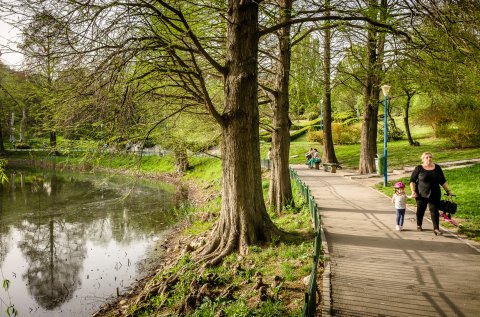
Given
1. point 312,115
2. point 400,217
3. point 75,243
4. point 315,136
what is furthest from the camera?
point 312,115

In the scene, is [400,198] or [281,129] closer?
[400,198]

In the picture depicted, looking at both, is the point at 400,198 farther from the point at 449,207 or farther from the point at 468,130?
the point at 468,130

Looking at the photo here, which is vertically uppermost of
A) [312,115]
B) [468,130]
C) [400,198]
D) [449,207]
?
[312,115]

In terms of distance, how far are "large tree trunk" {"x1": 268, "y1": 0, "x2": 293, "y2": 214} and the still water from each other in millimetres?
4720

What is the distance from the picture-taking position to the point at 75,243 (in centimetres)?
1406

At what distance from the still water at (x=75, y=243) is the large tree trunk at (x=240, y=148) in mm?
2422

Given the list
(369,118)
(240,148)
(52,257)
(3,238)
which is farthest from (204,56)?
(369,118)

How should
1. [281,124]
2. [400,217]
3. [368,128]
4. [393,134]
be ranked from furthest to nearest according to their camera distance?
[393,134] < [368,128] < [281,124] < [400,217]

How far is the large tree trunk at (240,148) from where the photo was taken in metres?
7.78

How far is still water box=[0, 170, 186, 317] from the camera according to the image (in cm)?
981

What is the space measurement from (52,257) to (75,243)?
1.31 metres

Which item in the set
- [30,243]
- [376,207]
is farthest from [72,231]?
[376,207]

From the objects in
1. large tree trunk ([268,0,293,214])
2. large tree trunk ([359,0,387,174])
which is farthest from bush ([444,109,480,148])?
large tree trunk ([268,0,293,214])

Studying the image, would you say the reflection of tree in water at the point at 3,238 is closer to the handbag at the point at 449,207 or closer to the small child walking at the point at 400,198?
the small child walking at the point at 400,198
